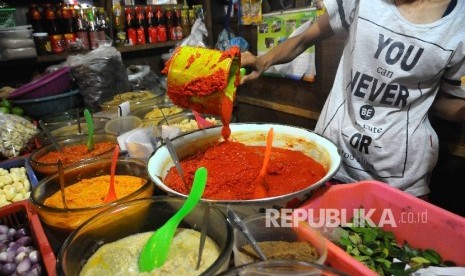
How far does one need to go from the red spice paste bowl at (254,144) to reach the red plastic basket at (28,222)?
343 millimetres

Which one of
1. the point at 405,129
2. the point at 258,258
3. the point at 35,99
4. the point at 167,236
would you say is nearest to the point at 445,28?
the point at 405,129

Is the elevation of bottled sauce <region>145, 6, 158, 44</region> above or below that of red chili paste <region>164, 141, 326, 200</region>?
above

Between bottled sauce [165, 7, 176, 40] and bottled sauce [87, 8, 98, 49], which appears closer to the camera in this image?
bottled sauce [87, 8, 98, 49]

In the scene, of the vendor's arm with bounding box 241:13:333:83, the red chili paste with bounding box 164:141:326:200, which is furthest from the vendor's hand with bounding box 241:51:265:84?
the red chili paste with bounding box 164:141:326:200

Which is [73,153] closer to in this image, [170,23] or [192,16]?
[170,23]

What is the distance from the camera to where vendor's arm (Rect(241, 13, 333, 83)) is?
1.54 meters

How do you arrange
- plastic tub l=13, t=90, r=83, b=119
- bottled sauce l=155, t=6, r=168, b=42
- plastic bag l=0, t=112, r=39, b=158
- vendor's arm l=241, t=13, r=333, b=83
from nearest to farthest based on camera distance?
vendor's arm l=241, t=13, r=333, b=83 → plastic bag l=0, t=112, r=39, b=158 → plastic tub l=13, t=90, r=83, b=119 → bottled sauce l=155, t=6, r=168, b=42

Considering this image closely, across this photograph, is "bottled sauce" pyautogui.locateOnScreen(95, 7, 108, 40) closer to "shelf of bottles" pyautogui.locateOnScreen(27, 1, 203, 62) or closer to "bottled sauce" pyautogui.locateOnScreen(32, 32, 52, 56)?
"shelf of bottles" pyautogui.locateOnScreen(27, 1, 203, 62)

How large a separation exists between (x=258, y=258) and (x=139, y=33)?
2758mm

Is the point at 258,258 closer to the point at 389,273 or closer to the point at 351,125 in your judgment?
the point at 389,273

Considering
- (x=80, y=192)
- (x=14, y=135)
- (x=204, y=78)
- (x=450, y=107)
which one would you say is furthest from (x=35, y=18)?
(x=450, y=107)

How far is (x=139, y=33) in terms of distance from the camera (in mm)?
2980

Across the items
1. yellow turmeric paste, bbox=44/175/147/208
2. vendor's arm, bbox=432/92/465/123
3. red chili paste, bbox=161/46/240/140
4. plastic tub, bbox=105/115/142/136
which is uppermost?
red chili paste, bbox=161/46/240/140

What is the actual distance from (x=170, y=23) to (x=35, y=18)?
1.13 meters
